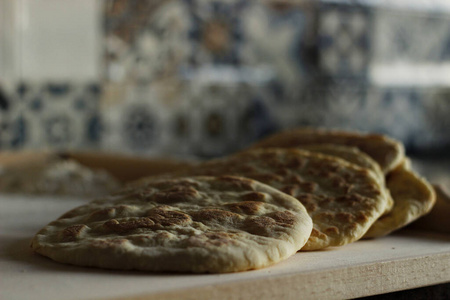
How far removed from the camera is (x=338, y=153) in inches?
39.3

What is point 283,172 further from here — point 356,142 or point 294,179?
point 356,142

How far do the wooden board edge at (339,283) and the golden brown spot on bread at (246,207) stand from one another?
15 cm

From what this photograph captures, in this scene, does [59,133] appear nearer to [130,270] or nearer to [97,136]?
[97,136]

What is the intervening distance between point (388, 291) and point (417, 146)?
3562mm

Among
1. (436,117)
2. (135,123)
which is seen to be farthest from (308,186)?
(436,117)

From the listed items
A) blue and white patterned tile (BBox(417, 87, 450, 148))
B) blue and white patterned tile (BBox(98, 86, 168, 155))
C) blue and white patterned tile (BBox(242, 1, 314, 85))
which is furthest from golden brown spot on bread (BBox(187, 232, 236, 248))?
blue and white patterned tile (BBox(417, 87, 450, 148))

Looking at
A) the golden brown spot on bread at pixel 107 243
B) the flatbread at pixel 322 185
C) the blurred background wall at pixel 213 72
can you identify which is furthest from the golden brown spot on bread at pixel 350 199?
the blurred background wall at pixel 213 72

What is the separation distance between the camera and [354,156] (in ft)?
3.17

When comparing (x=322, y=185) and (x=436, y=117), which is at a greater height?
(x=322, y=185)

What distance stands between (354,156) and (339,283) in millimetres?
388

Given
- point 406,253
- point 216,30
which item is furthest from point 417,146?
point 406,253

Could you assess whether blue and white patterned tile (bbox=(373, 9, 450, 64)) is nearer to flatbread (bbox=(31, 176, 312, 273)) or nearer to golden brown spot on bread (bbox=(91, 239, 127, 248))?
flatbread (bbox=(31, 176, 312, 273))

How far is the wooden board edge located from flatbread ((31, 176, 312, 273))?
4cm

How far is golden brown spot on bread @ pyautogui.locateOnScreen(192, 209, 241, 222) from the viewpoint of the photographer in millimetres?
705
